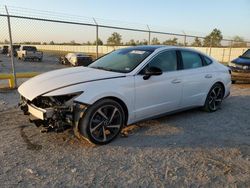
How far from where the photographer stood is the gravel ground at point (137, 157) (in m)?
3.17

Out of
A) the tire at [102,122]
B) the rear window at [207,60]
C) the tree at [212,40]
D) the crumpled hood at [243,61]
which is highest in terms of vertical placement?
the tree at [212,40]

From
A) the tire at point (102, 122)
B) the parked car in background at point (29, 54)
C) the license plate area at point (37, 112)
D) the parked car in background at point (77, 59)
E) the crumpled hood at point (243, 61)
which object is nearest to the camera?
the license plate area at point (37, 112)

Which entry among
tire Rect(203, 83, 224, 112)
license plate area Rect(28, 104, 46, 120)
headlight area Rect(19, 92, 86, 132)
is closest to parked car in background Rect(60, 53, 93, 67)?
tire Rect(203, 83, 224, 112)

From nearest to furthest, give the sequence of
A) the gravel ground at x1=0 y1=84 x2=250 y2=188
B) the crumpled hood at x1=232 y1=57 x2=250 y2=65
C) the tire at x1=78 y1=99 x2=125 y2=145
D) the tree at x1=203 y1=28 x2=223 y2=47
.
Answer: the gravel ground at x1=0 y1=84 x2=250 y2=188
the tire at x1=78 y1=99 x2=125 y2=145
the crumpled hood at x1=232 y1=57 x2=250 y2=65
the tree at x1=203 y1=28 x2=223 y2=47

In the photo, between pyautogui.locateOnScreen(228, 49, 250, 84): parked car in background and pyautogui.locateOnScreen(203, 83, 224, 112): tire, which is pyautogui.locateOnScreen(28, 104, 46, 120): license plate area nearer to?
pyautogui.locateOnScreen(203, 83, 224, 112): tire

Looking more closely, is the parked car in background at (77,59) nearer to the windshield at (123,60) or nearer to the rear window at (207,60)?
the rear window at (207,60)

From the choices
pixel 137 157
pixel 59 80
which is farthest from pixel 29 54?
pixel 137 157

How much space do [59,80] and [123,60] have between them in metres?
1.37

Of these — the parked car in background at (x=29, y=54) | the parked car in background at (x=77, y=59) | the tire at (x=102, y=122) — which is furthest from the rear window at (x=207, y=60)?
the parked car in background at (x=29, y=54)

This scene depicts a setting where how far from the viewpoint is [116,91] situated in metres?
4.15

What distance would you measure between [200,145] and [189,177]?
3.62 ft

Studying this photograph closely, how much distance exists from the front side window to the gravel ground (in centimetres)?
114

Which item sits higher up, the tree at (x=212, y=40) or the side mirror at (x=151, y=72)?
the tree at (x=212, y=40)

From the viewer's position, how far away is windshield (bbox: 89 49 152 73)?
4.68 meters
